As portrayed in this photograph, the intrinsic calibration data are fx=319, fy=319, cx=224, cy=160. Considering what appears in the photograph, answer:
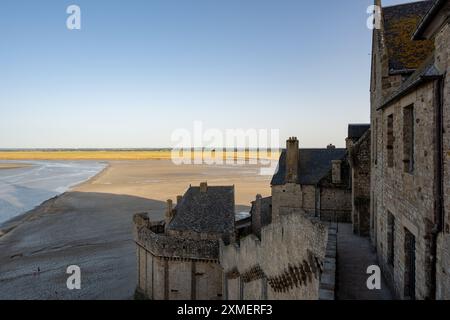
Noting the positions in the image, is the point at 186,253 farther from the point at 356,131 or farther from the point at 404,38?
the point at 404,38

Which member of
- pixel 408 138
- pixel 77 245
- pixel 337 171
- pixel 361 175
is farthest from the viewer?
pixel 77 245

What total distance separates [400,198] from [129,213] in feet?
147

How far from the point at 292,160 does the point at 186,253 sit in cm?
1160

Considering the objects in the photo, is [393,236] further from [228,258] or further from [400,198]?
[228,258]

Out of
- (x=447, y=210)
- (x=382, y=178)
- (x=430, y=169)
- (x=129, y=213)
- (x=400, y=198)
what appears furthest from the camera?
(x=129, y=213)

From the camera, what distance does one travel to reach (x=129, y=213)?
160 feet

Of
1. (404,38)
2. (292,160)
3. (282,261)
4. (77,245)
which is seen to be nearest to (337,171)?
(292,160)

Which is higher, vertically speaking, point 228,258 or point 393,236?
point 393,236

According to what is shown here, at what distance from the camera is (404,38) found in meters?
12.1

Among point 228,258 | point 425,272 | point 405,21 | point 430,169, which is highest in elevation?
point 405,21

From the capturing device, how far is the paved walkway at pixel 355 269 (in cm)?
901

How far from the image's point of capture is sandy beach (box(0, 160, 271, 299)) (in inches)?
959
